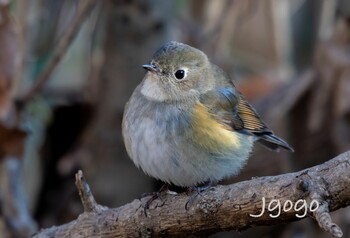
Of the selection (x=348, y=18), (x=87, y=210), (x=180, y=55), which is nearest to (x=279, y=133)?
(x=348, y=18)

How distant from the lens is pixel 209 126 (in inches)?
153

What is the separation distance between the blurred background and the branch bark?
1.49 metres

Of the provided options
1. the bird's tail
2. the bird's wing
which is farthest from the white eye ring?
the bird's tail

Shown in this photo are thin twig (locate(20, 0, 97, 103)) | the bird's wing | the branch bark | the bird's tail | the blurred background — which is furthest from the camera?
the blurred background

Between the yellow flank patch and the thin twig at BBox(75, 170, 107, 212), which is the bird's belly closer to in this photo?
the yellow flank patch

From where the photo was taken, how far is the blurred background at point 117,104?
5222mm

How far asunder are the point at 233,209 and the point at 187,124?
0.83 m

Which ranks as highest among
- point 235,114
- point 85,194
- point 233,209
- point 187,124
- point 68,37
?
point 68,37

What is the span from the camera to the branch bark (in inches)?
110

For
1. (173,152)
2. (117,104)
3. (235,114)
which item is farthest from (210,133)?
(117,104)

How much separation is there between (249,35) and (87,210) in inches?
188

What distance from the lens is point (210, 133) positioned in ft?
12.7

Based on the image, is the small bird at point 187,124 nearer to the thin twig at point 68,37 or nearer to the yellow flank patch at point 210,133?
the yellow flank patch at point 210,133

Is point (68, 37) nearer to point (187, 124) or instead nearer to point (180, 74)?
point (180, 74)
